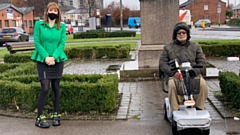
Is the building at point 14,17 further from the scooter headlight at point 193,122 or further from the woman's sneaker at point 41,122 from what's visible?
the scooter headlight at point 193,122

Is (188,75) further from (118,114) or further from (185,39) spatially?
(118,114)

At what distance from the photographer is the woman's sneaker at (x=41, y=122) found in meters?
5.52

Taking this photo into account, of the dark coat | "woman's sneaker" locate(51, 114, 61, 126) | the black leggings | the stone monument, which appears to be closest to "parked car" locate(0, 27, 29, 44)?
the stone monument

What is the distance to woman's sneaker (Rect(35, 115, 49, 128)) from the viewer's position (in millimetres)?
5523

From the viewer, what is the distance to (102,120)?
5855 mm

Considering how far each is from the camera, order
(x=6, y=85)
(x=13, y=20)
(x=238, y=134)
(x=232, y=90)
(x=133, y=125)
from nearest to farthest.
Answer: (x=238, y=134), (x=133, y=125), (x=232, y=90), (x=6, y=85), (x=13, y=20)

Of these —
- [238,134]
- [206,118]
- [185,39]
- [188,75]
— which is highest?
[185,39]

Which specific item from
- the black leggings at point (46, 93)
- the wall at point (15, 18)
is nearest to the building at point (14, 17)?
the wall at point (15, 18)

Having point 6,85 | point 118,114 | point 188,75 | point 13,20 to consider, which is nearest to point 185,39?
point 188,75

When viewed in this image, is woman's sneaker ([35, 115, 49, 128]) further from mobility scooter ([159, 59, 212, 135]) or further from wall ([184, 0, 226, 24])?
wall ([184, 0, 226, 24])

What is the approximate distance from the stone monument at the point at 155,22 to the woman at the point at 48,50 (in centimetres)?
417

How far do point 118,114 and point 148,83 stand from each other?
9.51 ft

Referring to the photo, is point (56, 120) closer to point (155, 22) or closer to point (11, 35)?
point (155, 22)

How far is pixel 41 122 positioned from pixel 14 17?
4892cm
